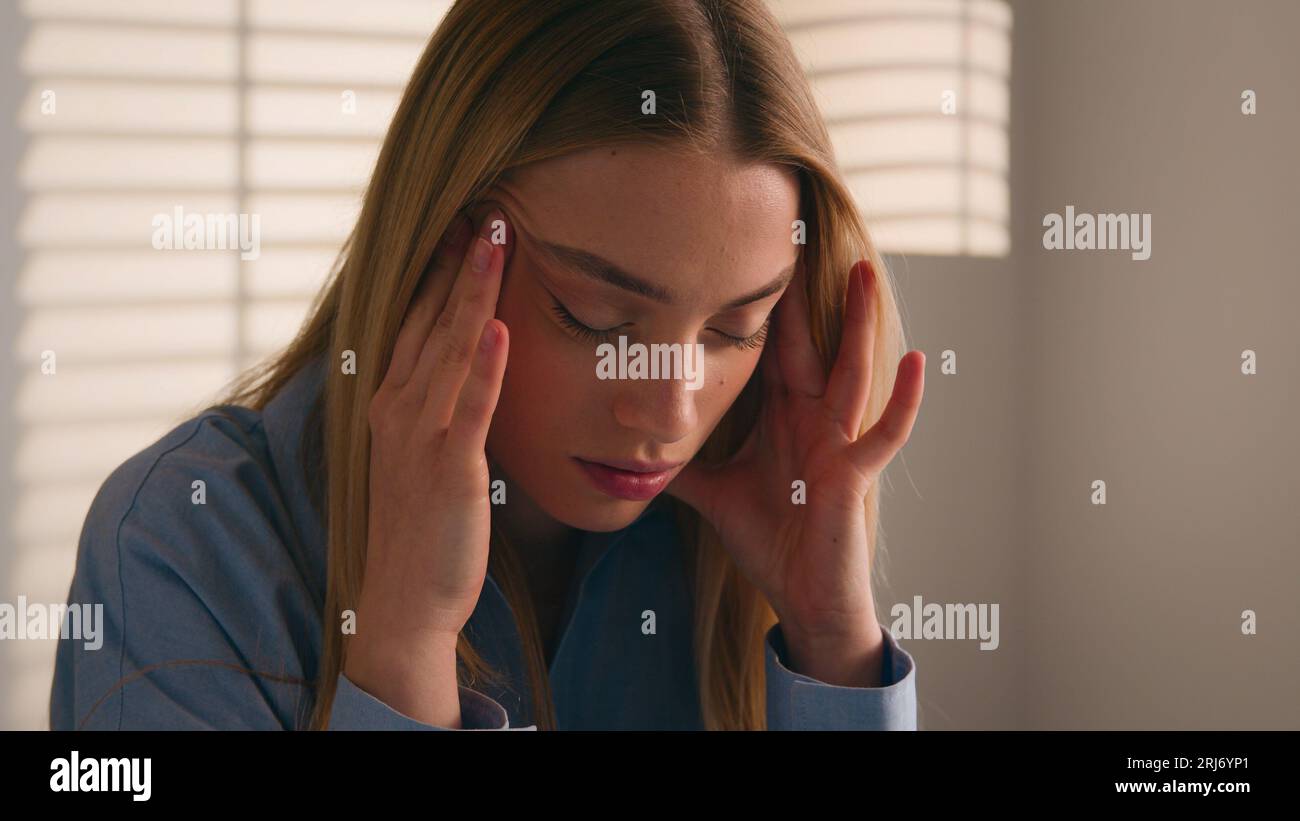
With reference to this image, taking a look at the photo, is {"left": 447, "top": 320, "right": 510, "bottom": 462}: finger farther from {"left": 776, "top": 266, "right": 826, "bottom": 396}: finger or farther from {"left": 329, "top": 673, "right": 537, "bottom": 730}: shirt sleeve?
{"left": 776, "top": 266, "right": 826, "bottom": 396}: finger

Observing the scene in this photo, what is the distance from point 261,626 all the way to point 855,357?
652 millimetres

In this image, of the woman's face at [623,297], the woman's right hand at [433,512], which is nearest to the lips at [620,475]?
the woman's face at [623,297]

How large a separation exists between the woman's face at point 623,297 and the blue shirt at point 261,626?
0.19 metres

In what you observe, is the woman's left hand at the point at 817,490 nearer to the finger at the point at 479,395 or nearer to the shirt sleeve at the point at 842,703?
the shirt sleeve at the point at 842,703

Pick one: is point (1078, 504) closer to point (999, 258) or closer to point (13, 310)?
point (999, 258)

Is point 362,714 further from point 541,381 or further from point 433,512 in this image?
point 541,381

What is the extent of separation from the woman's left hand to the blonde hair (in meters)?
0.07

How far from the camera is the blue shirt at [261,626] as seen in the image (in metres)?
0.87

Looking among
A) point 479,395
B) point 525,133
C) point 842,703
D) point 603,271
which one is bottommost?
point 842,703

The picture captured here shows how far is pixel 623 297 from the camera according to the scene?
88 centimetres

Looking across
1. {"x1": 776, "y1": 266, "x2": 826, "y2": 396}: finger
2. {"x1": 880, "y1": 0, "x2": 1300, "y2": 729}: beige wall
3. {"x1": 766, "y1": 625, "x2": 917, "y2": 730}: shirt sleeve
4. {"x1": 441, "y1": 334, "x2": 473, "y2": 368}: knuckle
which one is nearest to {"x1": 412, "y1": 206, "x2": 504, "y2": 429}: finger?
{"x1": 441, "y1": 334, "x2": 473, "y2": 368}: knuckle

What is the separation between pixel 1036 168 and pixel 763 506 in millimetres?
1108

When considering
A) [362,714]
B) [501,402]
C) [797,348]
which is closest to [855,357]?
[797,348]

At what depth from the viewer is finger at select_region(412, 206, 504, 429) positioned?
2.80 feet
